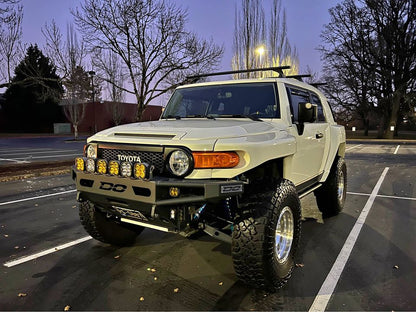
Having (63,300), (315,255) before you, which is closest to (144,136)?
(63,300)

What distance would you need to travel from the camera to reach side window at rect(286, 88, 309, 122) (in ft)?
12.8

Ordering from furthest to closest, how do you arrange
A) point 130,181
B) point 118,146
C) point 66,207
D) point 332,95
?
point 332,95, point 66,207, point 118,146, point 130,181

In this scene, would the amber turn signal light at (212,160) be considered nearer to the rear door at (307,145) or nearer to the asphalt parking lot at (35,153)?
the rear door at (307,145)

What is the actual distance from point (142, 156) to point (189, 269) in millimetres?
1350

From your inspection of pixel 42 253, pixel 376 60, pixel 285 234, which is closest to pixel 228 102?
pixel 285 234

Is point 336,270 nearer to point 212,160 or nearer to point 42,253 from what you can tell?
point 212,160

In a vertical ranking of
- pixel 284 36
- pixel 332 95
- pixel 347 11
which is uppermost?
pixel 347 11

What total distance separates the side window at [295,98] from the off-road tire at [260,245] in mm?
1346

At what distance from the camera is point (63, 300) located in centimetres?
278

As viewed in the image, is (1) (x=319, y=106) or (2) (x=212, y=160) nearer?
(2) (x=212, y=160)

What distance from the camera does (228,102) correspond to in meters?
3.97

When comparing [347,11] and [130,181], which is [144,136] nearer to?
[130,181]

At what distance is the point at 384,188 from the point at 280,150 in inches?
233

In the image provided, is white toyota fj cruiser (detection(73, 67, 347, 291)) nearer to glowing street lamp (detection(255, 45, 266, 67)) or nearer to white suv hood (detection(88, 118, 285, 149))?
white suv hood (detection(88, 118, 285, 149))
